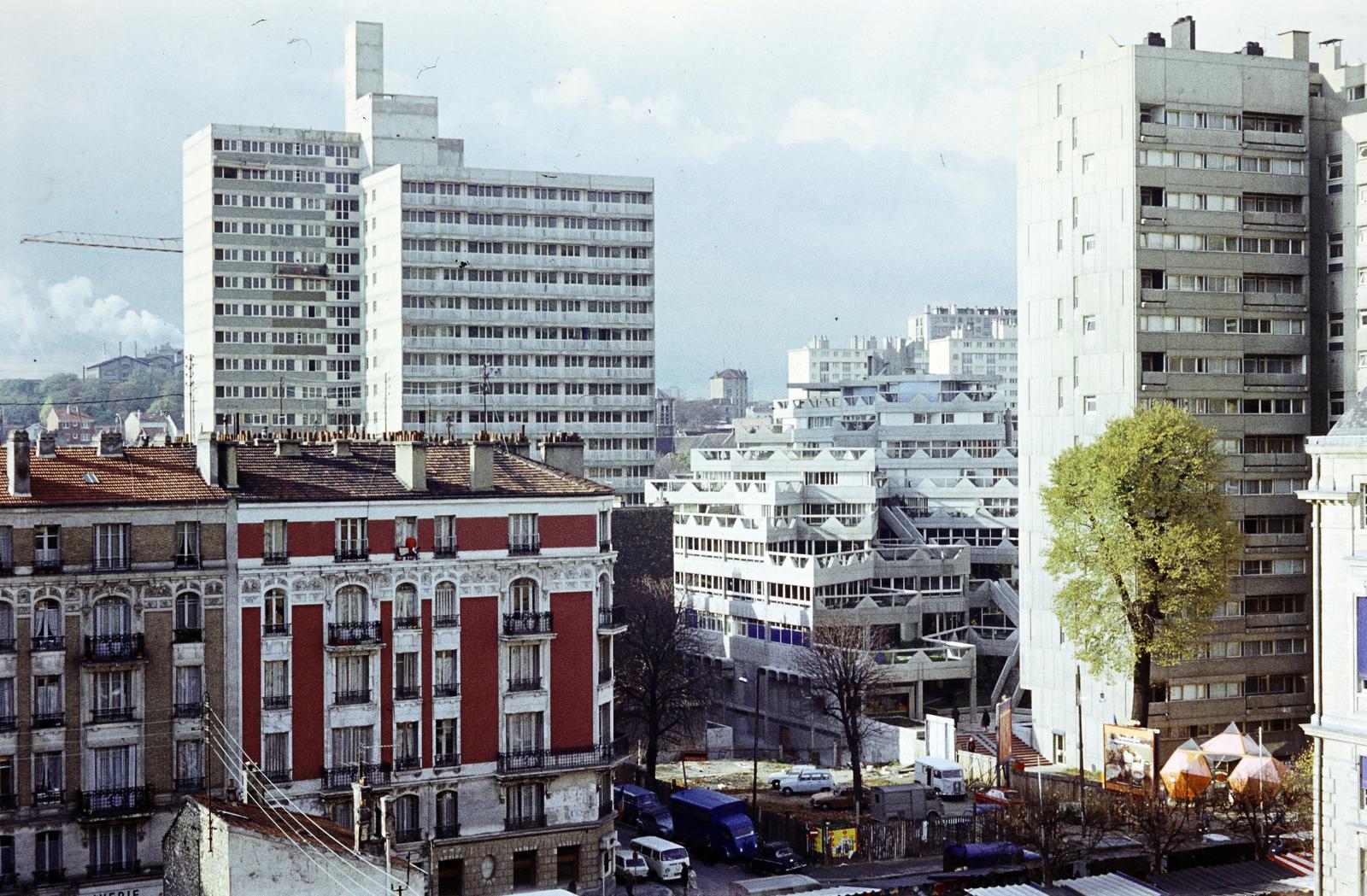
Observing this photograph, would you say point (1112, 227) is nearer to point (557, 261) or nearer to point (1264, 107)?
point (1264, 107)

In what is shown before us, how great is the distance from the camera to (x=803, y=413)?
177625 millimetres

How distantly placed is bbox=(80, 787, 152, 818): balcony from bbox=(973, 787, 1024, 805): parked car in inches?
1411

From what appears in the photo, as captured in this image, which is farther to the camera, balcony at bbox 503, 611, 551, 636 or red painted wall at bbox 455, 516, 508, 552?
balcony at bbox 503, 611, 551, 636

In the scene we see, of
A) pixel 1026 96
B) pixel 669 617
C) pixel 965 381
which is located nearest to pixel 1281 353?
pixel 1026 96

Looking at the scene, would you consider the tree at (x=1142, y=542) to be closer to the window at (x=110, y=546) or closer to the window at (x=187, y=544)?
the window at (x=187, y=544)

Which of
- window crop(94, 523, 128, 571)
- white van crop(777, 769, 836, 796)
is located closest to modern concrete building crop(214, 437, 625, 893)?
window crop(94, 523, 128, 571)

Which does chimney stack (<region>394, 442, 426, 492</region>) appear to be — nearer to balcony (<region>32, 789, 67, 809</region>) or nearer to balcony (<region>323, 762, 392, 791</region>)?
balcony (<region>323, 762, 392, 791</region>)

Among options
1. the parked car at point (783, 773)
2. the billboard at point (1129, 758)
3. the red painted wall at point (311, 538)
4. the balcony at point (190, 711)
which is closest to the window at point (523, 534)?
the red painted wall at point (311, 538)

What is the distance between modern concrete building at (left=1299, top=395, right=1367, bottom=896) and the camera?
183 feet

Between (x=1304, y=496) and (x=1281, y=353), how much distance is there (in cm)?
3942

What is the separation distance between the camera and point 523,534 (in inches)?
2702

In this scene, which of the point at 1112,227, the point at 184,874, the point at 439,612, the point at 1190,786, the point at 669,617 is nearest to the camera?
the point at 184,874

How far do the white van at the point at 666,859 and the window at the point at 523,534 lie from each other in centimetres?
1268

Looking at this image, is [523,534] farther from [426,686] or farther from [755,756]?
[755,756]
